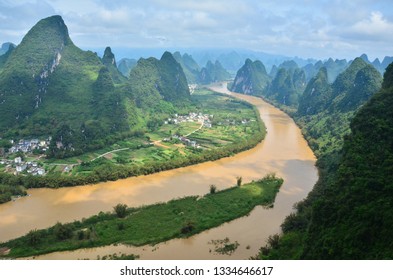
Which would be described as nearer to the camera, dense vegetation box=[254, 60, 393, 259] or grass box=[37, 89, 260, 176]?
dense vegetation box=[254, 60, 393, 259]

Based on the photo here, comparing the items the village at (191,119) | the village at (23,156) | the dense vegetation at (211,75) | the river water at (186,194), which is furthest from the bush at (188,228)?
the dense vegetation at (211,75)

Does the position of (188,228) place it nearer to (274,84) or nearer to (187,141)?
(187,141)

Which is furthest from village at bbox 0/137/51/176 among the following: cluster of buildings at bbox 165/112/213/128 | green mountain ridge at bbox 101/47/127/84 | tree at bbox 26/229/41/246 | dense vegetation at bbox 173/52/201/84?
dense vegetation at bbox 173/52/201/84

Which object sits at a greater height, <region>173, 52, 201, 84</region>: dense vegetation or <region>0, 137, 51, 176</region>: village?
<region>173, 52, 201, 84</region>: dense vegetation

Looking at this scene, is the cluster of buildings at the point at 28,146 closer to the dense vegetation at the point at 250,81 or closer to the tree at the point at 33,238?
the tree at the point at 33,238

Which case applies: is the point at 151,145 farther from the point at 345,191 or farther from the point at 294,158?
the point at 345,191

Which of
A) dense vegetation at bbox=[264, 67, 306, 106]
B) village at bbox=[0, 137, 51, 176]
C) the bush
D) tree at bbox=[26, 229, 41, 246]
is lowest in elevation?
tree at bbox=[26, 229, 41, 246]

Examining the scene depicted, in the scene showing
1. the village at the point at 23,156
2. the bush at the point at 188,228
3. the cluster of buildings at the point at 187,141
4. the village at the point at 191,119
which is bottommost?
the bush at the point at 188,228

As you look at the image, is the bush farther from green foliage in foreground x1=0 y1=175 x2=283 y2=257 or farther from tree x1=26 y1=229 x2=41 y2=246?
tree x1=26 y1=229 x2=41 y2=246
